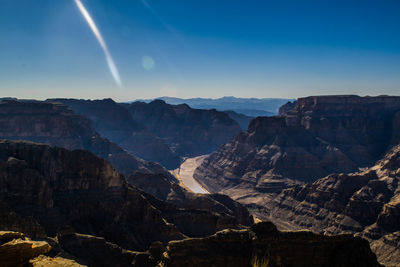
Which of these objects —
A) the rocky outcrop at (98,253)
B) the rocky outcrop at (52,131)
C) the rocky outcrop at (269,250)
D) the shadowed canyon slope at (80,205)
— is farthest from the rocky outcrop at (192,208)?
the rocky outcrop at (52,131)

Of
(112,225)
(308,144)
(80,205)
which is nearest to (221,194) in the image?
(112,225)

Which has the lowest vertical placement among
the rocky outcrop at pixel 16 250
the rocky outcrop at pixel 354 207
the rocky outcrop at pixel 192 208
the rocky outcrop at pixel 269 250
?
the rocky outcrop at pixel 354 207

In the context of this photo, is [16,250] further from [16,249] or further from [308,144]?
[308,144]

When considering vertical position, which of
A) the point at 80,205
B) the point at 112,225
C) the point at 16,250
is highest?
the point at 16,250

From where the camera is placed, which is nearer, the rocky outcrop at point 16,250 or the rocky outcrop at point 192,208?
the rocky outcrop at point 16,250

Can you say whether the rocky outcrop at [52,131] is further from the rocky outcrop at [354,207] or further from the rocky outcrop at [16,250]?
the rocky outcrop at [16,250]

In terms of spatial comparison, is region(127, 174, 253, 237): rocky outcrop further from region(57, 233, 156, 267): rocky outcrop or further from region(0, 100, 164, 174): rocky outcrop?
region(0, 100, 164, 174): rocky outcrop

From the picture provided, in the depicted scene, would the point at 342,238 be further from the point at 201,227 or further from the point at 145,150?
the point at 145,150

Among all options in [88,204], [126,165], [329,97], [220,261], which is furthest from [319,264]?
[329,97]
